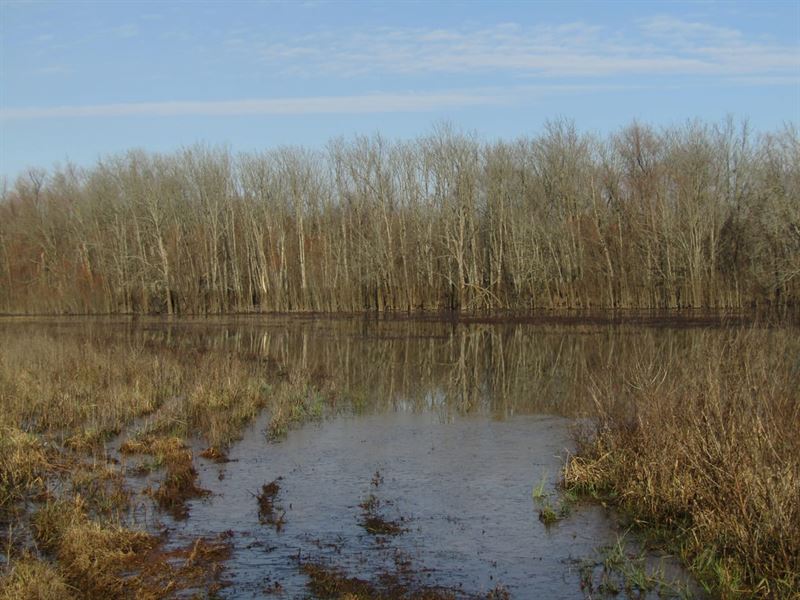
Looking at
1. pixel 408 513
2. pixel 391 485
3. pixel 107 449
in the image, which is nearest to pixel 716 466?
pixel 408 513

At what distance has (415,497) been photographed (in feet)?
37.5

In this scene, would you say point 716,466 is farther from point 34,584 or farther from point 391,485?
point 34,584

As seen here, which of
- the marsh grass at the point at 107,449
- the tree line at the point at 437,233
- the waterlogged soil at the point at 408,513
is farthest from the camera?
the tree line at the point at 437,233

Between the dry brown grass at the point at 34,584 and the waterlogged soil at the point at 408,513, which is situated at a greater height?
the dry brown grass at the point at 34,584

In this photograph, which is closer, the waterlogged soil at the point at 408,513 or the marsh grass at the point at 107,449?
the marsh grass at the point at 107,449

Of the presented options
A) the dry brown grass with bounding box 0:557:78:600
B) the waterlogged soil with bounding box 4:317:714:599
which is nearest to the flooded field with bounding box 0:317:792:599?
the waterlogged soil with bounding box 4:317:714:599

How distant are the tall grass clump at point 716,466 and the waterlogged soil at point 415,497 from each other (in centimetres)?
44

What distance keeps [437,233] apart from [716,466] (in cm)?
4066

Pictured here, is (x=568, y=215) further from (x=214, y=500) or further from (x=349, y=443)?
(x=214, y=500)

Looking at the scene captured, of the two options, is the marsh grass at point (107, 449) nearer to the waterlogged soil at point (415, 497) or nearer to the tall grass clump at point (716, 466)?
the waterlogged soil at point (415, 497)

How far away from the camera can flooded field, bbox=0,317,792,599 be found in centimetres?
852

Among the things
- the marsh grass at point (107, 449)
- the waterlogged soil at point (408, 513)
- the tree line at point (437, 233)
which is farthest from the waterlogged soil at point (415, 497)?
the tree line at point (437, 233)

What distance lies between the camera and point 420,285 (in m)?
48.0

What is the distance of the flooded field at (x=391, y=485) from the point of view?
8.52 meters
